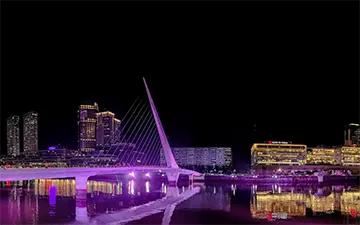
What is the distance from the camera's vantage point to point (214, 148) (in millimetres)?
143875

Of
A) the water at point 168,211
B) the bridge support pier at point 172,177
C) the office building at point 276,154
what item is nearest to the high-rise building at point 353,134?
the office building at point 276,154

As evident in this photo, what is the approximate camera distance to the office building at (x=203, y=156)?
14400 centimetres

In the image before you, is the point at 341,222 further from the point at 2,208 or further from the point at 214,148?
the point at 214,148

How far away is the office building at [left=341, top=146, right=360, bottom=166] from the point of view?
5172 inches

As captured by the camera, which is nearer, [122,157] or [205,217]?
[205,217]

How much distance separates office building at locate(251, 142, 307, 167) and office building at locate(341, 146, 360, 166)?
15.6 meters

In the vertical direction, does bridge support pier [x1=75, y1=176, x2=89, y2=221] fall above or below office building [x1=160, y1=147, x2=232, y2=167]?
above

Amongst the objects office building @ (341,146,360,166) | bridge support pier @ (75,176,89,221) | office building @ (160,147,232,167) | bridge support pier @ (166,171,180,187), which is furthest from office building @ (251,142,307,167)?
bridge support pier @ (75,176,89,221)

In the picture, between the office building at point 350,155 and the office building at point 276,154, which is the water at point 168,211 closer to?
the office building at point 276,154

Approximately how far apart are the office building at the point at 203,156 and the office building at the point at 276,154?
21.0 m

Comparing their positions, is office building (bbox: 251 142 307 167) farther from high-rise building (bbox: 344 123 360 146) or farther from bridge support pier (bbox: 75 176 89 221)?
bridge support pier (bbox: 75 176 89 221)

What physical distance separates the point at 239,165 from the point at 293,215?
4075 inches

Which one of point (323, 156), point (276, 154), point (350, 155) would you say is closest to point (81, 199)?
point (276, 154)

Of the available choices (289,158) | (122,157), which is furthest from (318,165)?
(122,157)
